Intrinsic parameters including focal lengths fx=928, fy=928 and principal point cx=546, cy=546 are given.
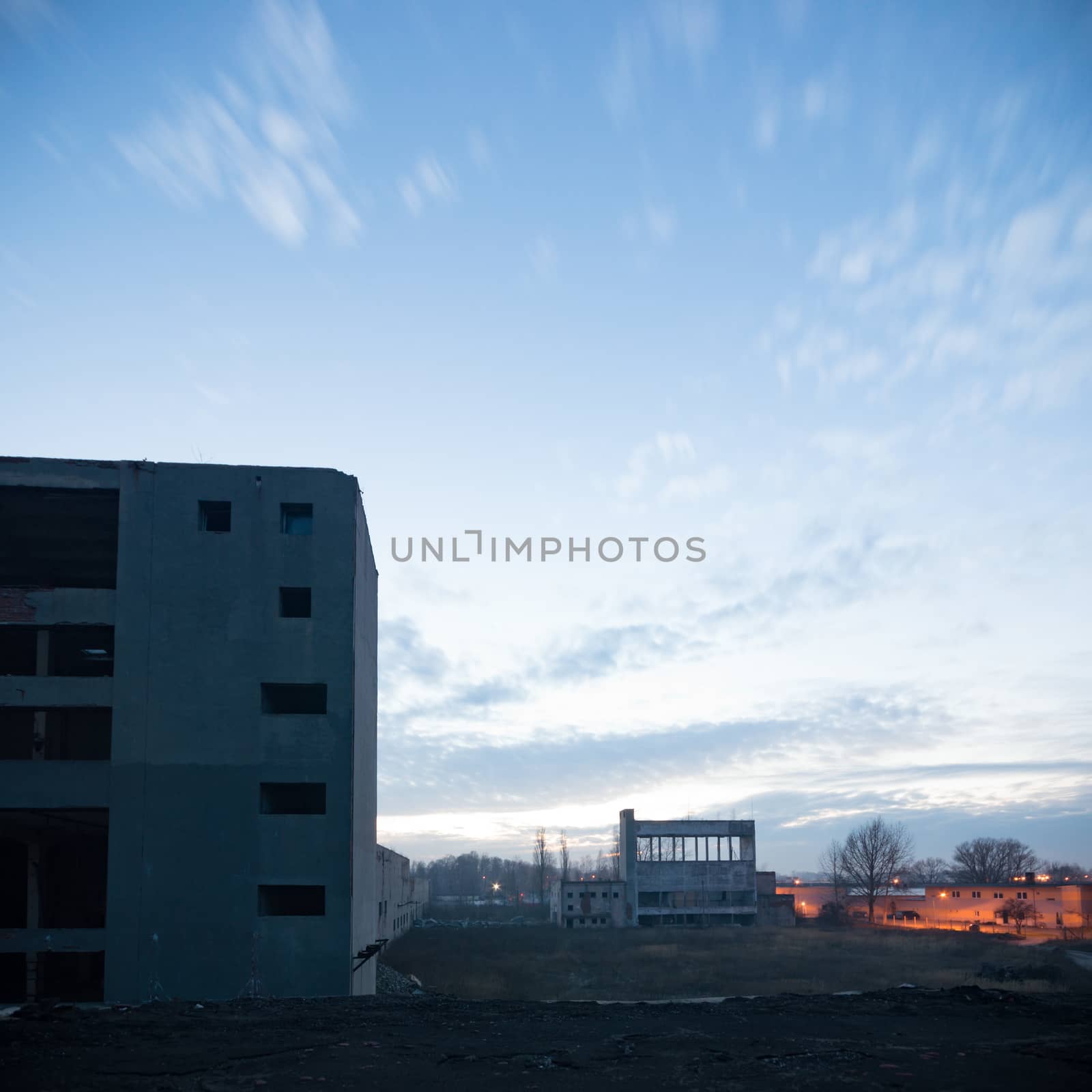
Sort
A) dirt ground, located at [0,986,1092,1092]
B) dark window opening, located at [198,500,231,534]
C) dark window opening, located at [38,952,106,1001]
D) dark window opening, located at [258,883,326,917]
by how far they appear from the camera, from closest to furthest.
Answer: dirt ground, located at [0,986,1092,1092] → dark window opening, located at [198,500,231,534] → dark window opening, located at [258,883,326,917] → dark window opening, located at [38,952,106,1001]

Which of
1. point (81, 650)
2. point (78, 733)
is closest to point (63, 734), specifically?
point (78, 733)

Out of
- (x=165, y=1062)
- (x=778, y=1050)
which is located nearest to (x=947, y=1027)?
(x=778, y=1050)

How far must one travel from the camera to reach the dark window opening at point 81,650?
28.4 metres

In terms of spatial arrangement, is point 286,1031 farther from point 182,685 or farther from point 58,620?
point 58,620

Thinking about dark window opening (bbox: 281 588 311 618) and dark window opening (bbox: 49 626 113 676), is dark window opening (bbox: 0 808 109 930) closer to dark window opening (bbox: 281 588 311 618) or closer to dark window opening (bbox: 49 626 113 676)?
dark window opening (bbox: 49 626 113 676)

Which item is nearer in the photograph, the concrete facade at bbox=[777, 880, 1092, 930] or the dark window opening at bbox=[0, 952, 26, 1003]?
the dark window opening at bbox=[0, 952, 26, 1003]

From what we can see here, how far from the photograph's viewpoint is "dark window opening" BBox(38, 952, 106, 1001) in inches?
1193

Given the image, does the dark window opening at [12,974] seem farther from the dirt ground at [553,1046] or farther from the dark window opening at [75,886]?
the dirt ground at [553,1046]

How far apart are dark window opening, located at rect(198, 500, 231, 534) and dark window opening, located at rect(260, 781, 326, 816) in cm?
814

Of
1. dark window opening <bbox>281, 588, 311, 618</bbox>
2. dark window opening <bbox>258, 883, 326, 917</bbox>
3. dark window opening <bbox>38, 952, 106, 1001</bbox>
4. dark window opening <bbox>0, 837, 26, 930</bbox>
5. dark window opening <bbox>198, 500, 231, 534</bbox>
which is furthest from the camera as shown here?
dark window opening <bbox>0, 837, 26, 930</bbox>

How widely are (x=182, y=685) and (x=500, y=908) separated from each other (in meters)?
109

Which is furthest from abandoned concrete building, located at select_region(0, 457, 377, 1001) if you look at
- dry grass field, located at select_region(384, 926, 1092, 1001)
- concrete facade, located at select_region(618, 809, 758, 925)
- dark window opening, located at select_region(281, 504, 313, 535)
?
concrete facade, located at select_region(618, 809, 758, 925)

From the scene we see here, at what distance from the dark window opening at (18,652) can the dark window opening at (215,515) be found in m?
6.68

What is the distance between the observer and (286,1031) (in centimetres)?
1928
